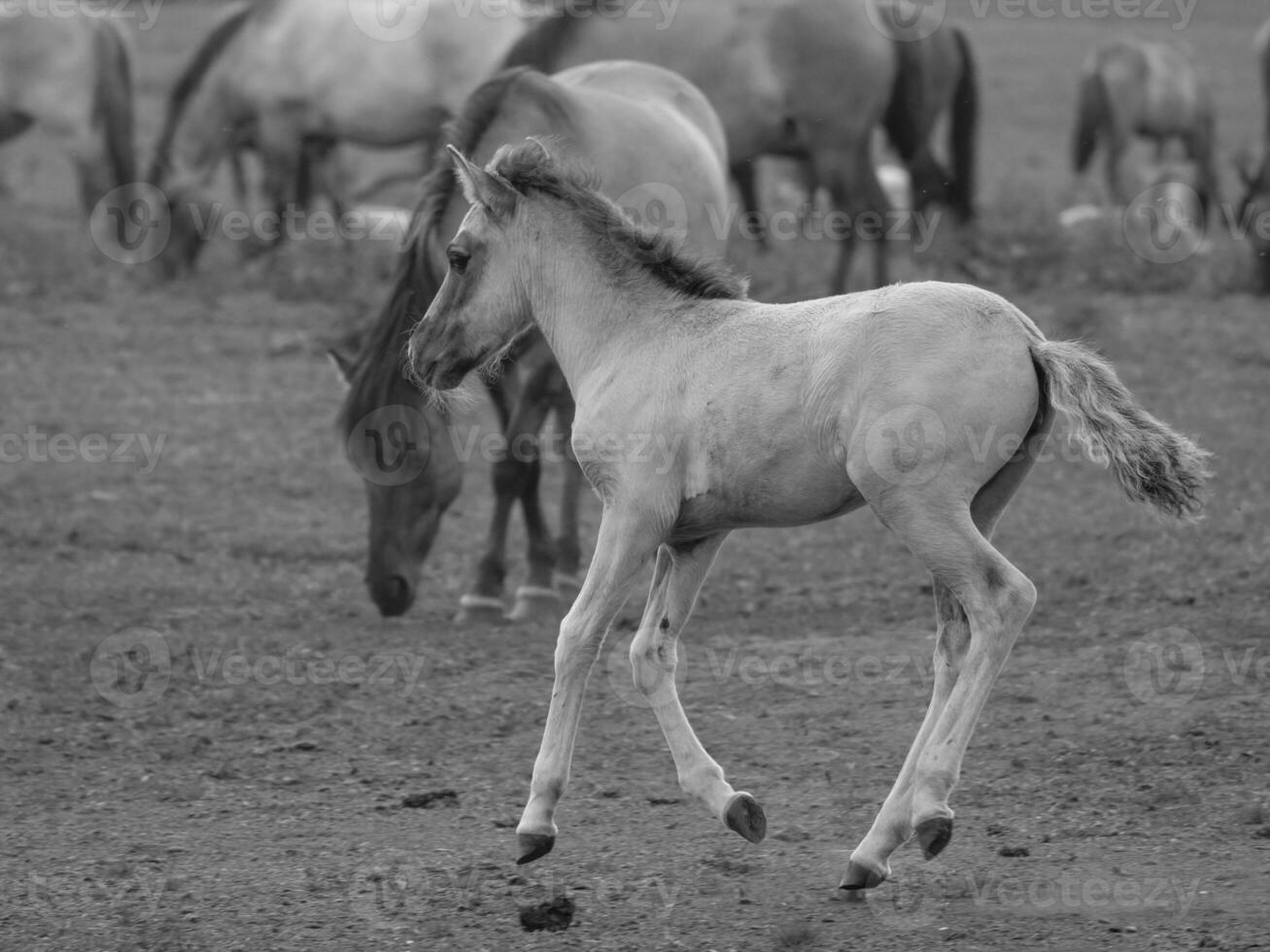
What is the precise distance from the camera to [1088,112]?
2034cm

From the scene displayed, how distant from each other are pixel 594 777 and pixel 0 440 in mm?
6390

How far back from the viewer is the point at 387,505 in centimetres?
Result: 778

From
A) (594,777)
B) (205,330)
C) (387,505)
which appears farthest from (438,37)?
(594,777)

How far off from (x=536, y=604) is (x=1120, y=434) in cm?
405

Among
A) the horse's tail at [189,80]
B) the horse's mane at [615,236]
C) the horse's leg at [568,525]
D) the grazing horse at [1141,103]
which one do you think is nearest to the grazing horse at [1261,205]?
the grazing horse at [1141,103]

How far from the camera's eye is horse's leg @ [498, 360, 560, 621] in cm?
800

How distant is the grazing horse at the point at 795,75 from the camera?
12367 mm

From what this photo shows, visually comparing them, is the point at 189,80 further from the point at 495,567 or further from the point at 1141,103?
the point at 1141,103

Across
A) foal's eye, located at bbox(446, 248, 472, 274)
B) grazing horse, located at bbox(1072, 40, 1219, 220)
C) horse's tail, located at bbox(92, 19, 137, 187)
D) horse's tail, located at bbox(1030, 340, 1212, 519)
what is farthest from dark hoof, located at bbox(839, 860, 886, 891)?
grazing horse, located at bbox(1072, 40, 1219, 220)

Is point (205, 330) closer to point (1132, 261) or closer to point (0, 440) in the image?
point (0, 440)

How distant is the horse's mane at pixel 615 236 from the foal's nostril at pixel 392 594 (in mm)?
2880

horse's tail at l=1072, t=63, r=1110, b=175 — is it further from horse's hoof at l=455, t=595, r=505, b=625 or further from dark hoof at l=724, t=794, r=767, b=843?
dark hoof at l=724, t=794, r=767, b=843

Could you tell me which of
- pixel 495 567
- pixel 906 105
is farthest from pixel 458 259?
pixel 906 105

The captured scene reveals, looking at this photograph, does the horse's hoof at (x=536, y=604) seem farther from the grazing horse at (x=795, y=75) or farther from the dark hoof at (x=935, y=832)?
the grazing horse at (x=795, y=75)
